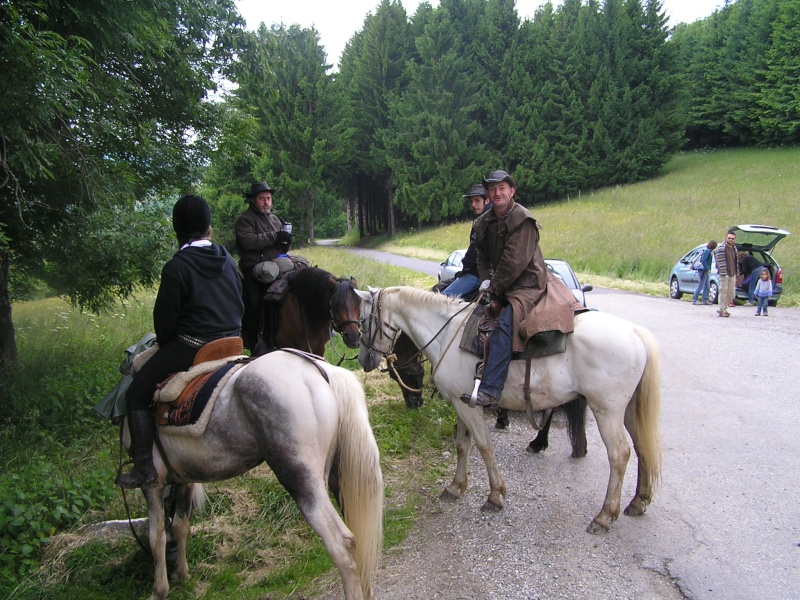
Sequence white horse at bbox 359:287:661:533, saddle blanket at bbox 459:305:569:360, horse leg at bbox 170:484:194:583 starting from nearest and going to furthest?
horse leg at bbox 170:484:194:583 < white horse at bbox 359:287:661:533 < saddle blanket at bbox 459:305:569:360

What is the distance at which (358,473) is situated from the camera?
345 centimetres

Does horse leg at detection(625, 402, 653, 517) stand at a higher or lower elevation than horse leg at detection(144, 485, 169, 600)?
lower

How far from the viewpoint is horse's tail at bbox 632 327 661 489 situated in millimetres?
4715

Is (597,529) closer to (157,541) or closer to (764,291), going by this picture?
(157,541)

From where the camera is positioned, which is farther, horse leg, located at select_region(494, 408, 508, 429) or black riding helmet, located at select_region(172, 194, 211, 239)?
horse leg, located at select_region(494, 408, 508, 429)

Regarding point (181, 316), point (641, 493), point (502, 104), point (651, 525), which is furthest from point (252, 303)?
point (502, 104)

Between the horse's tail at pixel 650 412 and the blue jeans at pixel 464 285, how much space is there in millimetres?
2432

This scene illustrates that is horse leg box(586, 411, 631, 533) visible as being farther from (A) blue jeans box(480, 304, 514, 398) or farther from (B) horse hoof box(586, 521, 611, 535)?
(A) blue jeans box(480, 304, 514, 398)

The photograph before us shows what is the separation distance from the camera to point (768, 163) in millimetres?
47312

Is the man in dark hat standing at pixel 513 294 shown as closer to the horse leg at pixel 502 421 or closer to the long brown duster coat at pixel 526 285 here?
the long brown duster coat at pixel 526 285

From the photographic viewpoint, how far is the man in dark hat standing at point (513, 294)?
4723mm

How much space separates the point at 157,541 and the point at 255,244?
11.4 ft

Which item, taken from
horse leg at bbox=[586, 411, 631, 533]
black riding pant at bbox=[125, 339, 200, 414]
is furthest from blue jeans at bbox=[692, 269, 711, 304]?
black riding pant at bbox=[125, 339, 200, 414]

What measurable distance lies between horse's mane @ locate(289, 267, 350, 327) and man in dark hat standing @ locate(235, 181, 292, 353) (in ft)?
1.69
